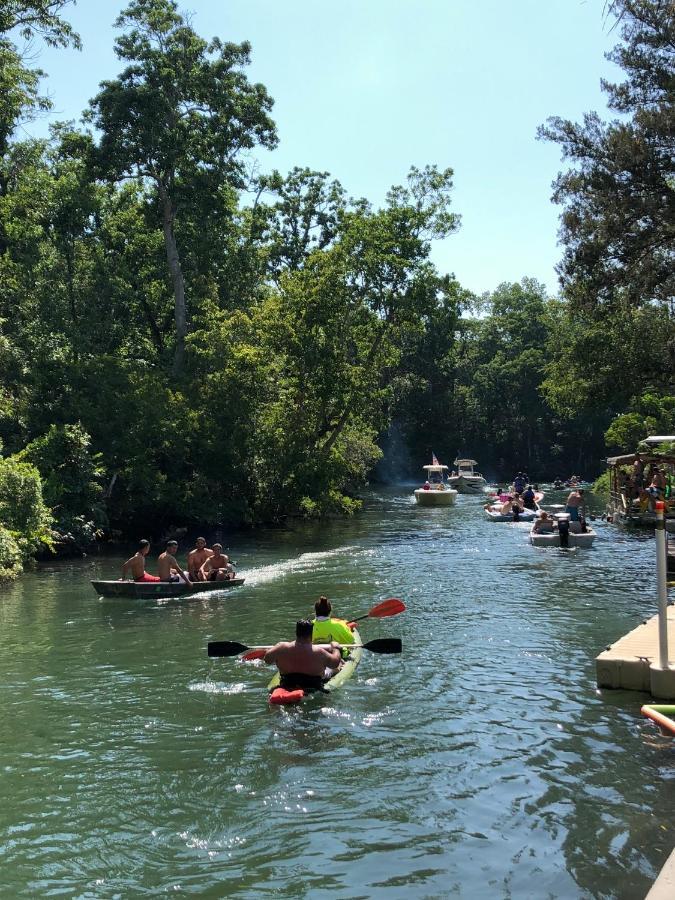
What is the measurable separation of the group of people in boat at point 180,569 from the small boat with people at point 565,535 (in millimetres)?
11449

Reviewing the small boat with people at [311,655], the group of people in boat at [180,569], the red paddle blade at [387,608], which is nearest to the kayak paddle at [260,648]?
the small boat with people at [311,655]

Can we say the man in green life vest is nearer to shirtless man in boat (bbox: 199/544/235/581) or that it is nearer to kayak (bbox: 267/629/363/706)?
kayak (bbox: 267/629/363/706)

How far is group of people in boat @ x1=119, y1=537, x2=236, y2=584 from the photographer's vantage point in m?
19.9

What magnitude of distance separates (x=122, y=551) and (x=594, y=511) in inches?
879

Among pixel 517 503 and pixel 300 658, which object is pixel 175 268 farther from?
pixel 300 658

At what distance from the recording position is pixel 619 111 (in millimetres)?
25016

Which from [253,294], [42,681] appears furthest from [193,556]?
[253,294]

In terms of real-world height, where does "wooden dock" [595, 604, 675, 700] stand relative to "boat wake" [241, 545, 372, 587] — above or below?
above

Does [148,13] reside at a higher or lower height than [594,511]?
higher

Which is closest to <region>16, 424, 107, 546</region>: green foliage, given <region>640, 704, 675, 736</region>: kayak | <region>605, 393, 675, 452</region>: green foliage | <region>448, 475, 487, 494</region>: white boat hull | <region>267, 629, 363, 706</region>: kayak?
<region>267, 629, 363, 706</region>: kayak

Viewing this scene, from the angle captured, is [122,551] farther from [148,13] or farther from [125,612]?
[148,13]

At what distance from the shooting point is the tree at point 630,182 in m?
23.2

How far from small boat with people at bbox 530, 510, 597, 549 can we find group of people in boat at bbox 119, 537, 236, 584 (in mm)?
11449

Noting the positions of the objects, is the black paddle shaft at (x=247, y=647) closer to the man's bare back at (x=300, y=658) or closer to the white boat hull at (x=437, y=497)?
the man's bare back at (x=300, y=658)
